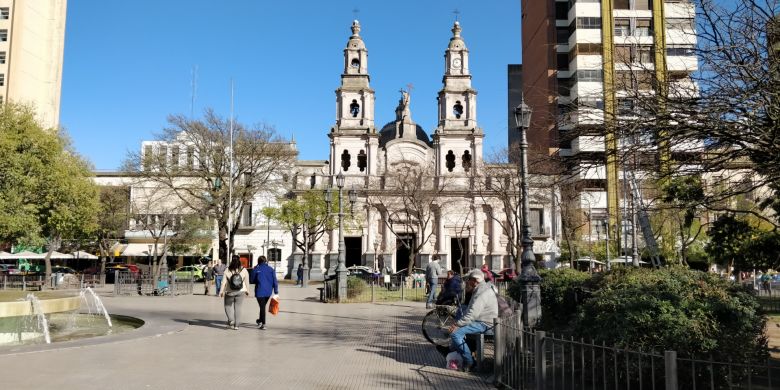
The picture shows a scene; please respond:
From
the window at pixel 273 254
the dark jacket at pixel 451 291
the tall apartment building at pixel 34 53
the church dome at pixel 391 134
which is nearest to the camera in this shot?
the dark jacket at pixel 451 291

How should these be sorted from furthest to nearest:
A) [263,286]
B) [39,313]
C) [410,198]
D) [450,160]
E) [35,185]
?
[450,160], [410,198], [35,185], [263,286], [39,313]

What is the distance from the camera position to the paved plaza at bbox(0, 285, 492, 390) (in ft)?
23.6

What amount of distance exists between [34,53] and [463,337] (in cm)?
5415

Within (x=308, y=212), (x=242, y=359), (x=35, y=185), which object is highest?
(x=35, y=185)

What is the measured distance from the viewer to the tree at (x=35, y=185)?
24.0m

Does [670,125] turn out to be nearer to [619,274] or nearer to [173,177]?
[619,274]

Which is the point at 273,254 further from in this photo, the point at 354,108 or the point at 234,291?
the point at 234,291

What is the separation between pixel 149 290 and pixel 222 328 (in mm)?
12739

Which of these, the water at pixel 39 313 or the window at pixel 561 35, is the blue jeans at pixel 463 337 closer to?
the water at pixel 39 313

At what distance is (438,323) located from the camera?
33.4 ft

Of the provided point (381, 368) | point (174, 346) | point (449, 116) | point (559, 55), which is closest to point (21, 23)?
point (449, 116)

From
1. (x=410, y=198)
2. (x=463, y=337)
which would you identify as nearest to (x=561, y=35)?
(x=410, y=198)

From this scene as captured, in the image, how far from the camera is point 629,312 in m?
6.51

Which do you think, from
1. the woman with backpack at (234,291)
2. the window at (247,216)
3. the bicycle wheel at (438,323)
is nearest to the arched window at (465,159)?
the window at (247,216)
